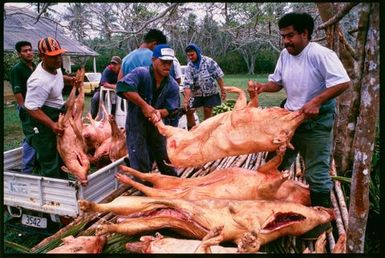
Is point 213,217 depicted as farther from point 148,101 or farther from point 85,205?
point 148,101

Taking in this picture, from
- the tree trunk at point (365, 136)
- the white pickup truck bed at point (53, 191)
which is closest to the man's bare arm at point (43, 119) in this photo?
the white pickup truck bed at point (53, 191)

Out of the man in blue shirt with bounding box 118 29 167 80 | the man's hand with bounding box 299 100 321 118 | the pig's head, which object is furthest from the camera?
the man in blue shirt with bounding box 118 29 167 80

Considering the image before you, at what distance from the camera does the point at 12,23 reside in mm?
16141

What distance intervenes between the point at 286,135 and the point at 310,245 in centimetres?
83

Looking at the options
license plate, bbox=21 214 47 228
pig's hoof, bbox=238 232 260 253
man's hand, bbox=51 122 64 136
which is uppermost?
man's hand, bbox=51 122 64 136

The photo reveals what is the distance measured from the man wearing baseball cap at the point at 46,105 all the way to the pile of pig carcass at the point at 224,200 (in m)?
1.27

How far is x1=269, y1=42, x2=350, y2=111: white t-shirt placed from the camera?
2791mm

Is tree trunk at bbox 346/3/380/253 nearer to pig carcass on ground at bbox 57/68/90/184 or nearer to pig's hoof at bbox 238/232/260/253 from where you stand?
Answer: pig's hoof at bbox 238/232/260/253

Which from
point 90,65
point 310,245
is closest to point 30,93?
point 310,245

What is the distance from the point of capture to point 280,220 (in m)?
2.62

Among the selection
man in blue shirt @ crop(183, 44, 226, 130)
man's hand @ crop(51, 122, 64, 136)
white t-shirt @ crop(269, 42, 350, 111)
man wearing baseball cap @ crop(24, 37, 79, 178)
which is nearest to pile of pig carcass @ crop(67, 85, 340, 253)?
white t-shirt @ crop(269, 42, 350, 111)

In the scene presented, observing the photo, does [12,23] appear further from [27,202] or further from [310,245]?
[310,245]

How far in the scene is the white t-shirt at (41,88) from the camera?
3.62 meters

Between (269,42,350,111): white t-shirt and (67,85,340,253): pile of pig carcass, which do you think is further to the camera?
(269,42,350,111): white t-shirt
